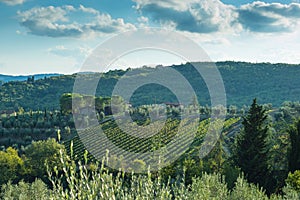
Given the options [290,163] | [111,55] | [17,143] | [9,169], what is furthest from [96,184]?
[17,143]

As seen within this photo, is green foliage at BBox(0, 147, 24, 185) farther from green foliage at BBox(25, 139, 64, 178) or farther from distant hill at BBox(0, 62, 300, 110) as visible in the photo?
distant hill at BBox(0, 62, 300, 110)

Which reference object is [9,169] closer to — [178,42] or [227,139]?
[227,139]

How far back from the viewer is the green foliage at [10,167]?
42781 millimetres

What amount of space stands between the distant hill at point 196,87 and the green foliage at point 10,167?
53951mm

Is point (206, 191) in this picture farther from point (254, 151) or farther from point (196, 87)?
point (196, 87)

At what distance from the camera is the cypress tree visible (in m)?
21.5

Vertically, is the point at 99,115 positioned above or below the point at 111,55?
below

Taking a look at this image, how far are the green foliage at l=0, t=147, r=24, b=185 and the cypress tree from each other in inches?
1206

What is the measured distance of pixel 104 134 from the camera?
58562 millimetres

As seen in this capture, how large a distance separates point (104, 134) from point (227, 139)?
21.4 meters

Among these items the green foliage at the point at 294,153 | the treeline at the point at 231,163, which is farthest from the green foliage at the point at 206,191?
the green foliage at the point at 294,153

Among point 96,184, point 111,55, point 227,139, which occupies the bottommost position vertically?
point 227,139

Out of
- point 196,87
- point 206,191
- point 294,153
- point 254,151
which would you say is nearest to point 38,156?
point 254,151

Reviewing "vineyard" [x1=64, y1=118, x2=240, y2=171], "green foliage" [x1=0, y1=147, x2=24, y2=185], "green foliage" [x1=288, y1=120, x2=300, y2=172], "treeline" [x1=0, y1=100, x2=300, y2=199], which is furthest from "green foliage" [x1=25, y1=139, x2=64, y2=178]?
"green foliage" [x1=288, y1=120, x2=300, y2=172]
